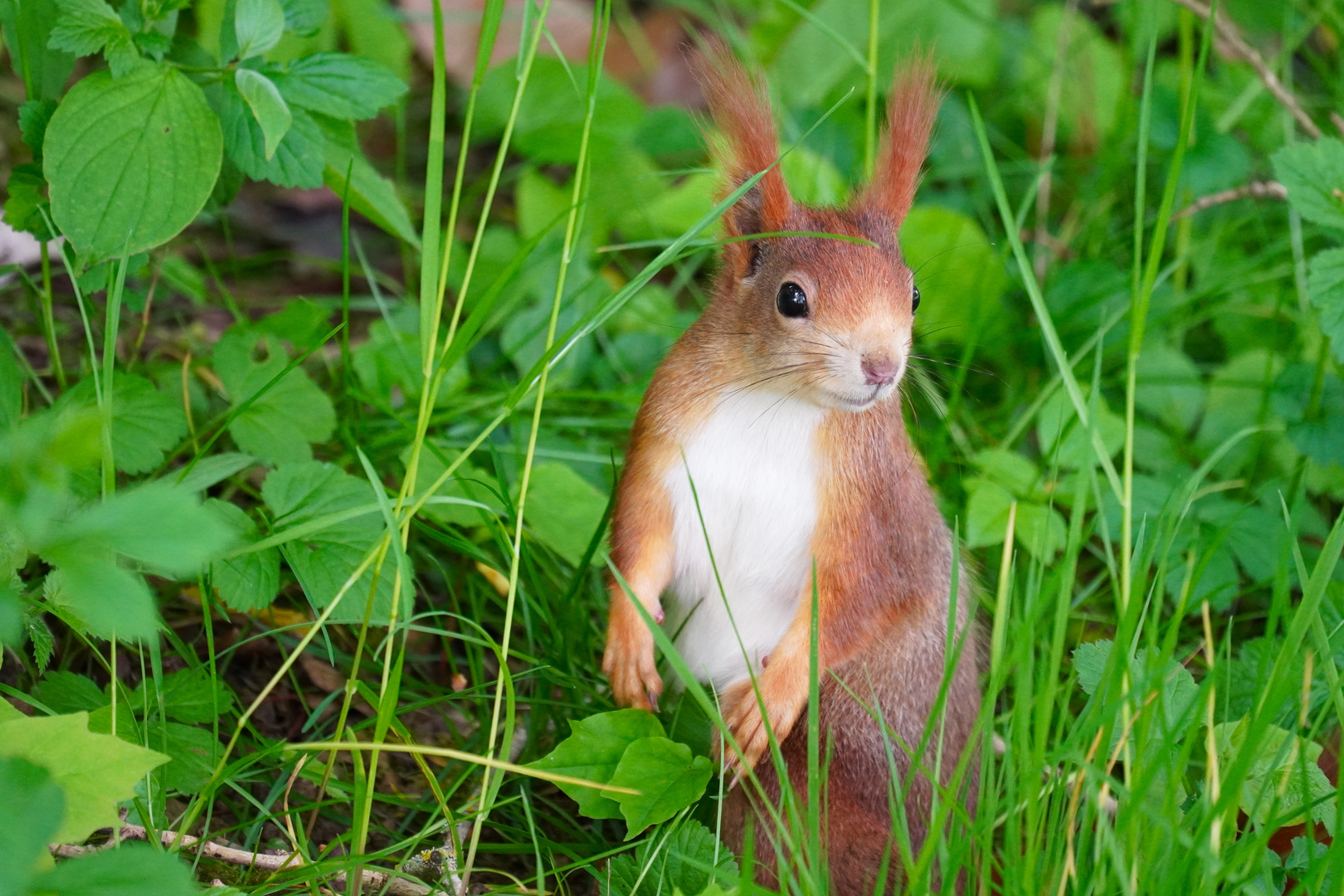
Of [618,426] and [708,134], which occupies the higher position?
[708,134]

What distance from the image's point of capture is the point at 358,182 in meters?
2.16

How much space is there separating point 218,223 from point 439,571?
4.61ft

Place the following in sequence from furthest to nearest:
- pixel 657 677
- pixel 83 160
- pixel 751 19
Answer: pixel 751 19
pixel 657 677
pixel 83 160

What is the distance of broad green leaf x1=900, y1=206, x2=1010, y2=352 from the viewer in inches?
122

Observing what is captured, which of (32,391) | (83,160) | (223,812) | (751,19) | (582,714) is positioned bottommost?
(223,812)

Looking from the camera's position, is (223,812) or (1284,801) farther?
(223,812)

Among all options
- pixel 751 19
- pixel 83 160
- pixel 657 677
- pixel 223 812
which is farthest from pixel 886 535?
pixel 751 19

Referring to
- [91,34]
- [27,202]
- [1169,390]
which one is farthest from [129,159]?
[1169,390]

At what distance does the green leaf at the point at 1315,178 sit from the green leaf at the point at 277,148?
1.67 meters

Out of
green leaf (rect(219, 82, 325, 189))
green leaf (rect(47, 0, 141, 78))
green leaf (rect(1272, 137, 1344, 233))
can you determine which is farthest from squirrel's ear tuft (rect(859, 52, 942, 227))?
green leaf (rect(47, 0, 141, 78))

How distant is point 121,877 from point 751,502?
986mm

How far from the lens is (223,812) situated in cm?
199

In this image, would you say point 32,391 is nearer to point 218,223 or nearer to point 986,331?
point 218,223

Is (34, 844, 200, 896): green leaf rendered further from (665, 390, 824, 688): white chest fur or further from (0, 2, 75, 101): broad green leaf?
(0, 2, 75, 101): broad green leaf
